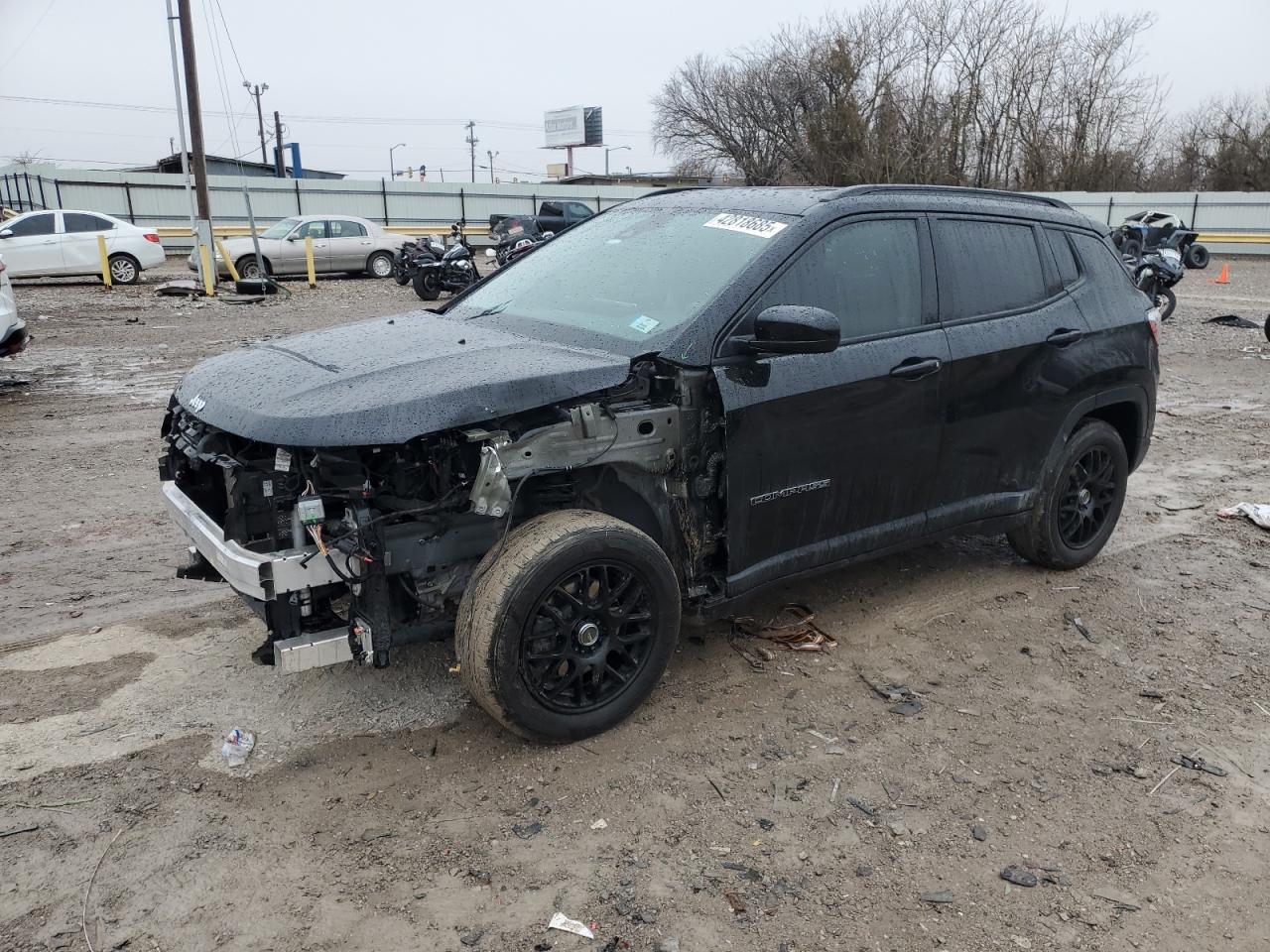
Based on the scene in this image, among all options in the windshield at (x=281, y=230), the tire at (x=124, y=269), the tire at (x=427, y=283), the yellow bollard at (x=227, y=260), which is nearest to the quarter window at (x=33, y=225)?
the tire at (x=124, y=269)

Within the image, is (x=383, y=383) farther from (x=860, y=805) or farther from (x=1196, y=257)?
(x=1196, y=257)

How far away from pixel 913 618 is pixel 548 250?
248cm

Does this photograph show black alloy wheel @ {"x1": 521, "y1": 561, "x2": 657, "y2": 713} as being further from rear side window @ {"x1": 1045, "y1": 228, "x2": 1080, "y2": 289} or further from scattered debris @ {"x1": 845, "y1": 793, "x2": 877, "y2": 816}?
rear side window @ {"x1": 1045, "y1": 228, "x2": 1080, "y2": 289}

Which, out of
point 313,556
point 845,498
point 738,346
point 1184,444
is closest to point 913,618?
point 845,498

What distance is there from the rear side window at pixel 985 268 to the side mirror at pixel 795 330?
1.05m

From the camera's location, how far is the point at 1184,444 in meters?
8.02

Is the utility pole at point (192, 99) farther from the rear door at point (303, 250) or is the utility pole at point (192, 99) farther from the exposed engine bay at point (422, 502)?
the exposed engine bay at point (422, 502)

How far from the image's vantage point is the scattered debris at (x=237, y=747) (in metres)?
3.35

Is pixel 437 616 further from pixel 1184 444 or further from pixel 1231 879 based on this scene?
pixel 1184 444

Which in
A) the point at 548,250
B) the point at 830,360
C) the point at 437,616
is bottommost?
the point at 437,616

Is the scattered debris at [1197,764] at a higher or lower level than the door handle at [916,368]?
lower

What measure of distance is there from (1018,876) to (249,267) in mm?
21067

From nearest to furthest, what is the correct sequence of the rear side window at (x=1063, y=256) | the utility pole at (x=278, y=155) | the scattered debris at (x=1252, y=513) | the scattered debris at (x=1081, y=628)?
the scattered debris at (x=1081, y=628) → the rear side window at (x=1063, y=256) → the scattered debris at (x=1252, y=513) → the utility pole at (x=278, y=155)

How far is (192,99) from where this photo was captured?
63.3 ft
